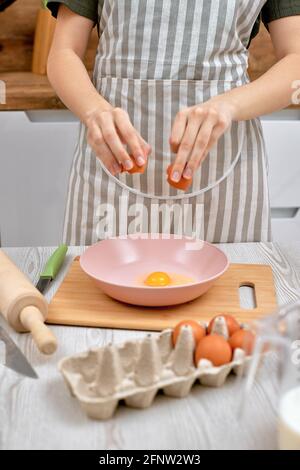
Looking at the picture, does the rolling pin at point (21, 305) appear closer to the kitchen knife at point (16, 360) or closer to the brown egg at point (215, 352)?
the kitchen knife at point (16, 360)

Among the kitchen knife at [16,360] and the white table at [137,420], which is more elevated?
the white table at [137,420]

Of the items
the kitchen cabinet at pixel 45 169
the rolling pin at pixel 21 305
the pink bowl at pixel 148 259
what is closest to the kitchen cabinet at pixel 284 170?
the kitchen cabinet at pixel 45 169

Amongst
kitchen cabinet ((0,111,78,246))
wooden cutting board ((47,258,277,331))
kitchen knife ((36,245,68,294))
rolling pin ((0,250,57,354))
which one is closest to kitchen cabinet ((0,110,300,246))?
kitchen cabinet ((0,111,78,246))

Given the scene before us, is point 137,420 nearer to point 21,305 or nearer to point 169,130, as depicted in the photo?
point 21,305

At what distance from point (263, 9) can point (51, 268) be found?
0.79m

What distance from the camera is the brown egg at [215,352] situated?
0.75 metres

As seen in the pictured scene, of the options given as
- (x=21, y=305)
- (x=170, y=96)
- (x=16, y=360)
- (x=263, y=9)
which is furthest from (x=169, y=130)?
(x=16, y=360)

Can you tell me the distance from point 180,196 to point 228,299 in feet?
1.38

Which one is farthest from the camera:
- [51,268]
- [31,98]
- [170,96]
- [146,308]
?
[31,98]

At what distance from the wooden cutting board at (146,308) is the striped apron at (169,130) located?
0.31 metres

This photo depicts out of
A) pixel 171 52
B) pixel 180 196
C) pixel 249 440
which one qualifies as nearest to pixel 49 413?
pixel 249 440

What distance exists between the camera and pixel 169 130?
141 cm

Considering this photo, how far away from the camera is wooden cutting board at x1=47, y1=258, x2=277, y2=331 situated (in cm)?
93
